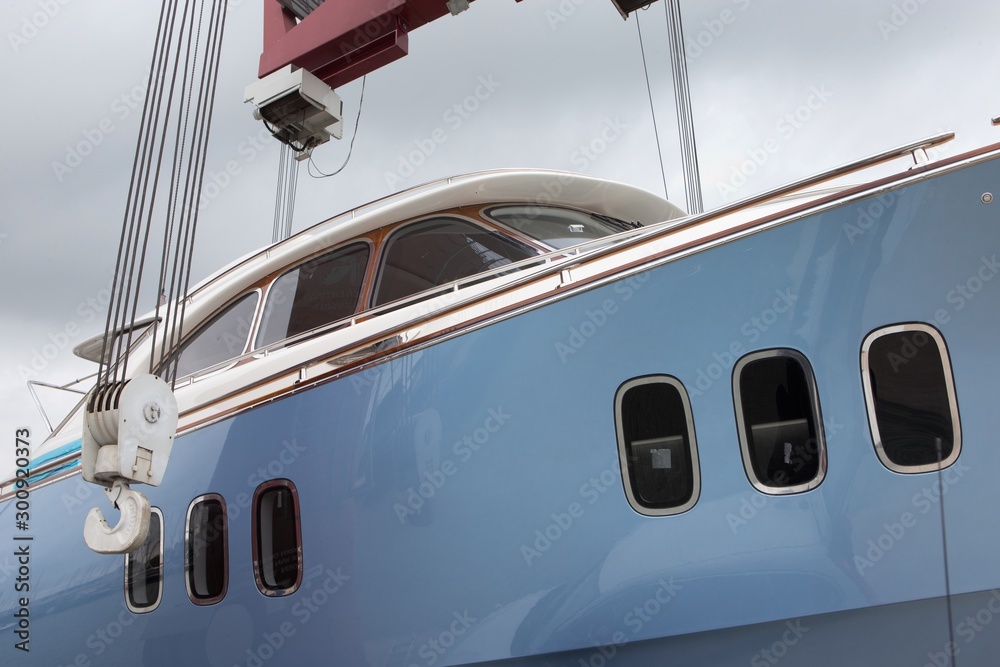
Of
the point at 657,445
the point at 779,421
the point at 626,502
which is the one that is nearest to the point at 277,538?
the point at 626,502

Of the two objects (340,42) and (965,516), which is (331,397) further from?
(340,42)

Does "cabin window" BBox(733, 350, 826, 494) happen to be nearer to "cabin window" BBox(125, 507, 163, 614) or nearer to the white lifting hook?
the white lifting hook

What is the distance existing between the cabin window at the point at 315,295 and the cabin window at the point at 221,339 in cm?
16

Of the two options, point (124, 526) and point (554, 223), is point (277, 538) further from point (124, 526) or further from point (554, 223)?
point (554, 223)

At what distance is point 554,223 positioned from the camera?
18.7 feet

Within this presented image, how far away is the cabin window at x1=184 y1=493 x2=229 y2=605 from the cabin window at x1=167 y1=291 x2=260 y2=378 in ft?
4.18

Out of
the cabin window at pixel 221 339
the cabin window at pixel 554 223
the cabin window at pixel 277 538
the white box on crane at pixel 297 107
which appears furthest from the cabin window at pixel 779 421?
the white box on crane at pixel 297 107

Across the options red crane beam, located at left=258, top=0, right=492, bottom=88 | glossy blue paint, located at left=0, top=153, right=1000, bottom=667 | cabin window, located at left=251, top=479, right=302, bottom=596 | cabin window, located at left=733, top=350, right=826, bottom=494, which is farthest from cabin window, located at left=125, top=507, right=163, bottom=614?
red crane beam, located at left=258, top=0, right=492, bottom=88

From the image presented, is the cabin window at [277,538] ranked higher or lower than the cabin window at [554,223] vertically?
lower

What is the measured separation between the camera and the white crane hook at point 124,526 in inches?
150

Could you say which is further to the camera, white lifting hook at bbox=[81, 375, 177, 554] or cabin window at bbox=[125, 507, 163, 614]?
cabin window at bbox=[125, 507, 163, 614]

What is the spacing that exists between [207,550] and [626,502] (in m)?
2.26

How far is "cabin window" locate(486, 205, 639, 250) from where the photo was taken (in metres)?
5.49

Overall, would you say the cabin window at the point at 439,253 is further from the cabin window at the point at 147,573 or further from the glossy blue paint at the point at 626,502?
the cabin window at the point at 147,573
